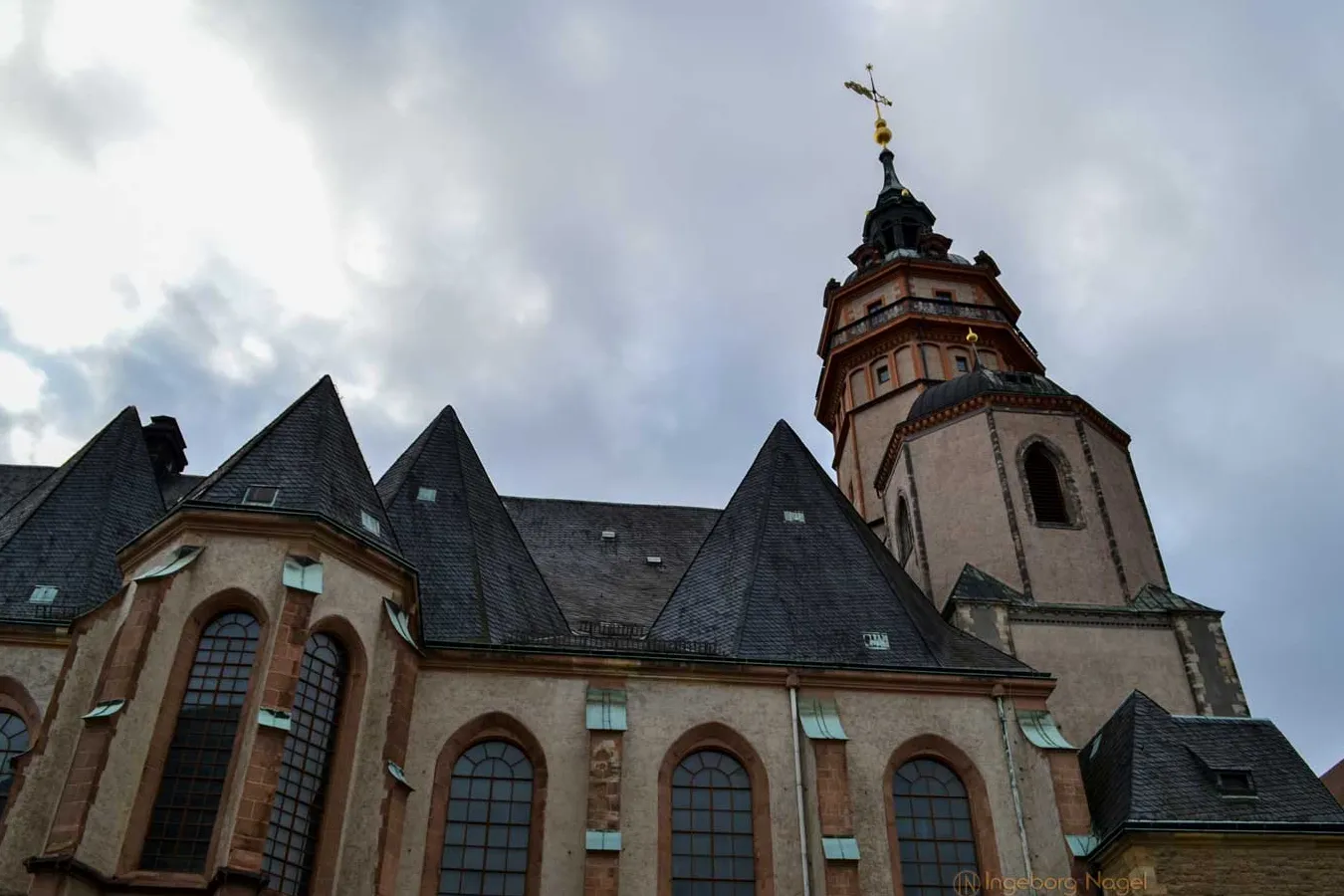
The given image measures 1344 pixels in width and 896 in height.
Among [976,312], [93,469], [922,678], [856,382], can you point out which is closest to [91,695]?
[93,469]

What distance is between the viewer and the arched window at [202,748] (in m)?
15.7

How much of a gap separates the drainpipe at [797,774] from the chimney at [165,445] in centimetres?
1833

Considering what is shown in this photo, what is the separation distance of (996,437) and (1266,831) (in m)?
11.8

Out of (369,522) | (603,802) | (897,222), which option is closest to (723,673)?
(603,802)

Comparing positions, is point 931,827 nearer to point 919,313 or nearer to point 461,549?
point 461,549

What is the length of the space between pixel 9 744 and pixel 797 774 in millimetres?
12302

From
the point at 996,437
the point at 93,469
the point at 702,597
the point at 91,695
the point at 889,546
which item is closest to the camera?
the point at 91,695

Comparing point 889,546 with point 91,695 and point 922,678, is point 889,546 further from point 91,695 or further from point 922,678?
point 91,695

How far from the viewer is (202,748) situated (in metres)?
16.6

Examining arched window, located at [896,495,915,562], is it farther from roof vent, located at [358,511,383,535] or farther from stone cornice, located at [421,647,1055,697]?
roof vent, located at [358,511,383,535]

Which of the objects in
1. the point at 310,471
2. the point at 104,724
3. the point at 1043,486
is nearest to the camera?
the point at 104,724

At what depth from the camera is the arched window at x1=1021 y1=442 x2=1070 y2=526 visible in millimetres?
27141

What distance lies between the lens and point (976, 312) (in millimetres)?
36406

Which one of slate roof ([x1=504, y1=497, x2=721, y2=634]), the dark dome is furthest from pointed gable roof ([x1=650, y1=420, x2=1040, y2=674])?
the dark dome
